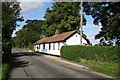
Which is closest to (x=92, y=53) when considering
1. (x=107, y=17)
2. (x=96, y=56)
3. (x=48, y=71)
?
(x=96, y=56)

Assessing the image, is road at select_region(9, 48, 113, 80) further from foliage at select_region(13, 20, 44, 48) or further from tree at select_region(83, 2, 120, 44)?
foliage at select_region(13, 20, 44, 48)

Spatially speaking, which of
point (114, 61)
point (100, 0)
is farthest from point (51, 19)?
point (114, 61)

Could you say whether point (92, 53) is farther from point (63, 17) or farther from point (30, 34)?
point (30, 34)

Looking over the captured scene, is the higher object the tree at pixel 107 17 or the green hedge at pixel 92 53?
the tree at pixel 107 17

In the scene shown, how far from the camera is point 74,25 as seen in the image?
64.4 meters

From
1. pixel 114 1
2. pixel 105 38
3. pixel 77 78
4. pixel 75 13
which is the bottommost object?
pixel 77 78

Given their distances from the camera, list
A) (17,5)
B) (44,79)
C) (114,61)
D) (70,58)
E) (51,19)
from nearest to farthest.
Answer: (44,79)
(114,61)
(70,58)
(17,5)
(51,19)

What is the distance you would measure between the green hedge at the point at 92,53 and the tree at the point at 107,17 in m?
3.15

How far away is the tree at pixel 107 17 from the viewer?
93.9 feet

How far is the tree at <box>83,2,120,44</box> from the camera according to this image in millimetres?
28625

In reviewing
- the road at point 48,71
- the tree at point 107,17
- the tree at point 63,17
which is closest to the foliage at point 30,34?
the tree at point 63,17

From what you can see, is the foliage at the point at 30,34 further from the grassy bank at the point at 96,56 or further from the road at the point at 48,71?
the road at the point at 48,71

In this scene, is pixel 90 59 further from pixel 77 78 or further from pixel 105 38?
pixel 77 78

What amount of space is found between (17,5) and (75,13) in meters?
25.9
